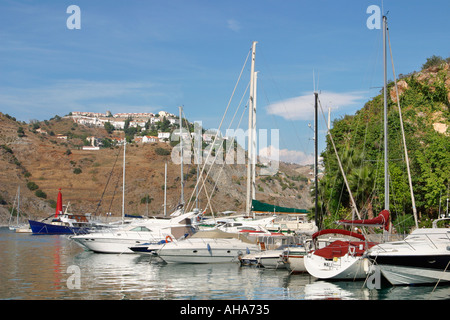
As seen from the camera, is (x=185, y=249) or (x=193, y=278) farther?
(x=185, y=249)

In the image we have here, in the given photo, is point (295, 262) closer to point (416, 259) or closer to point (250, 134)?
point (416, 259)

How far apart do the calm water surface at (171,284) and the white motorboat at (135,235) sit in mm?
4882

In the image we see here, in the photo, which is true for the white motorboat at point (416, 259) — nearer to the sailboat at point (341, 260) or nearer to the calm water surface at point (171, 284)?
the calm water surface at point (171, 284)

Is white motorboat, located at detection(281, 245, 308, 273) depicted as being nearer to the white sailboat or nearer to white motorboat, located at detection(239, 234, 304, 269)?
white motorboat, located at detection(239, 234, 304, 269)

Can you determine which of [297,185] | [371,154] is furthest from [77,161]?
[371,154]

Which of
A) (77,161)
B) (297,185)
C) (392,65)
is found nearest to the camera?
(392,65)

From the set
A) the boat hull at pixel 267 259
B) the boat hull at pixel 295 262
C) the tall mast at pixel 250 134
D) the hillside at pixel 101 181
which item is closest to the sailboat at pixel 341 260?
the boat hull at pixel 295 262

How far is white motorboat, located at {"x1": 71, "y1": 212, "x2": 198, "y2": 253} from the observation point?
118 ft

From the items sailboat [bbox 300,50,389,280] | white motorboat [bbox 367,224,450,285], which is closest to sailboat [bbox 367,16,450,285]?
white motorboat [bbox 367,224,450,285]

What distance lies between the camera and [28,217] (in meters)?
103

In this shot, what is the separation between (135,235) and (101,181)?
8706 centimetres

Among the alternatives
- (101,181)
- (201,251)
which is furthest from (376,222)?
(101,181)
